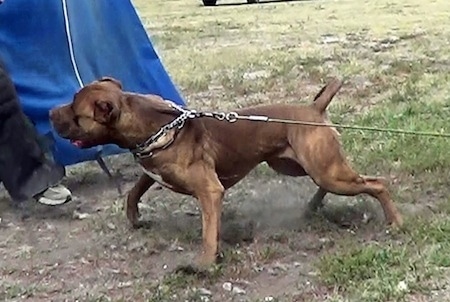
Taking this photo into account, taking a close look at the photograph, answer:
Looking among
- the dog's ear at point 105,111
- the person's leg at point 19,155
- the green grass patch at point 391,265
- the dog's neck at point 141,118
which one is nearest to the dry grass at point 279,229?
the green grass patch at point 391,265

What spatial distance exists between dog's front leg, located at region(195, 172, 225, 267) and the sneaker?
147 centimetres

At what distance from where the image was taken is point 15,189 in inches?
251

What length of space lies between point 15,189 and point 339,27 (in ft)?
30.3

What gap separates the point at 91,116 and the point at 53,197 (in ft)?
4.83

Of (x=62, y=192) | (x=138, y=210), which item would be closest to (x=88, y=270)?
(x=138, y=210)

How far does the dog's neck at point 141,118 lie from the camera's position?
534 centimetres

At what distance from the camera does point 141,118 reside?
17.6 feet

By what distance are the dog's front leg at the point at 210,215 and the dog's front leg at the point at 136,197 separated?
0.57m

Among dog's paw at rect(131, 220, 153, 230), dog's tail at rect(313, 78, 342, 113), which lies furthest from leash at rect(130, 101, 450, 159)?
dog's paw at rect(131, 220, 153, 230)

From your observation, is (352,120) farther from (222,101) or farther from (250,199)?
(250,199)

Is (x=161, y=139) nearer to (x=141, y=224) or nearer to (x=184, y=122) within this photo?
(x=184, y=122)

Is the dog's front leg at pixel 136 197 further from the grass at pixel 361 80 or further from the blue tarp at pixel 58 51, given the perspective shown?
the blue tarp at pixel 58 51

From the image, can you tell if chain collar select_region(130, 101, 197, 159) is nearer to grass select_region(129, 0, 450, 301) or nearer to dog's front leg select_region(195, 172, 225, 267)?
dog's front leg select_region(195, 172, 225, 267)

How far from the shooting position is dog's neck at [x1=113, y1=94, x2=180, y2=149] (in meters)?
5.34
